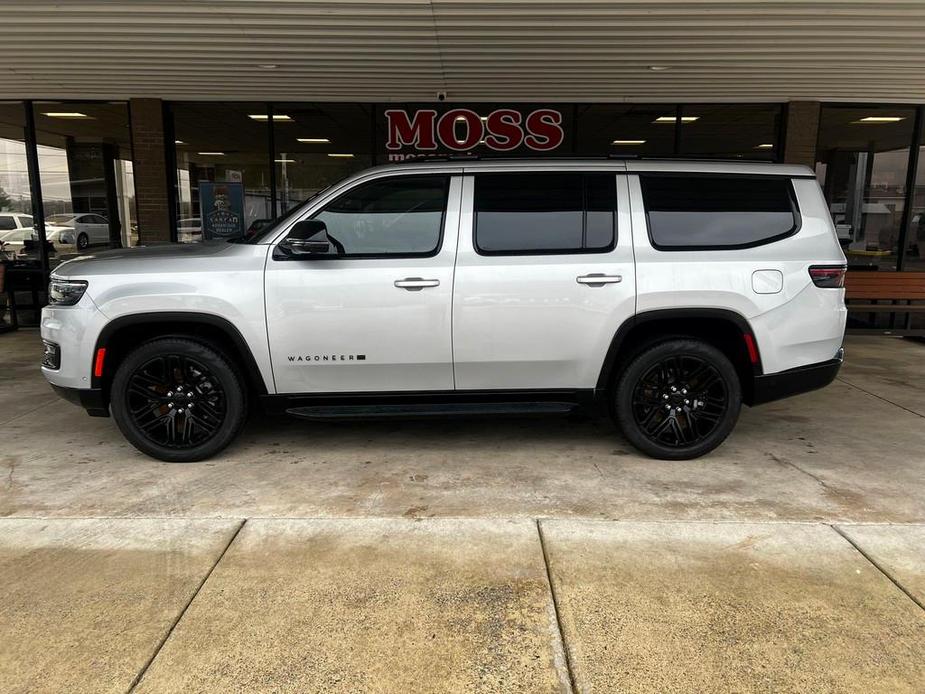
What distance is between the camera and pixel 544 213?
4.43m

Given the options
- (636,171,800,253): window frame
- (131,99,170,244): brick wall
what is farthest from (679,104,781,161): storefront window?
(131,99,170,244): brick wall

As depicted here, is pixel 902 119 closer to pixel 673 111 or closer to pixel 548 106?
pixel 673 111

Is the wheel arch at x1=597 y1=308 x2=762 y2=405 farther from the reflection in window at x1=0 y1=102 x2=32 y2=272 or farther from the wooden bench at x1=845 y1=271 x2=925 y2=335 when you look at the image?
the reflection in window at x1=0 y1=102 x2=32 y2=272

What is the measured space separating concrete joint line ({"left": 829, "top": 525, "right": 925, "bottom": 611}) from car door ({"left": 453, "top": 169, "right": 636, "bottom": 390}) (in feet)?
5.37

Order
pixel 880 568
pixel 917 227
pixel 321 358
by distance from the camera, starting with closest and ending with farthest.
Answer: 1. pixel 880 568
2. pixel 321 358
3. pixel 917 227

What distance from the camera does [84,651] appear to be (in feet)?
8.54

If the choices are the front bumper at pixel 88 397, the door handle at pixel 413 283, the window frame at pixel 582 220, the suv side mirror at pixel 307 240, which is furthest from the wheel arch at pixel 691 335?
the front bumper at pixel 88 397

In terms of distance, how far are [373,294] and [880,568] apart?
10.1 feet

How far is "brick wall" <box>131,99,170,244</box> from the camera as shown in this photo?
8.99 meters

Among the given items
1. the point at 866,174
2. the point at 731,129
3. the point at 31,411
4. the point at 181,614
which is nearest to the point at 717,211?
the point at 181,614

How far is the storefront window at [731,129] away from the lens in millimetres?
9312

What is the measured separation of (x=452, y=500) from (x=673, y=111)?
7615mm

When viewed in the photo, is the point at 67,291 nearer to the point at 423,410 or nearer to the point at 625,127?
the point at 423,410

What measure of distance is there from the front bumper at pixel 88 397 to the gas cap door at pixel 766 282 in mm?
4261
